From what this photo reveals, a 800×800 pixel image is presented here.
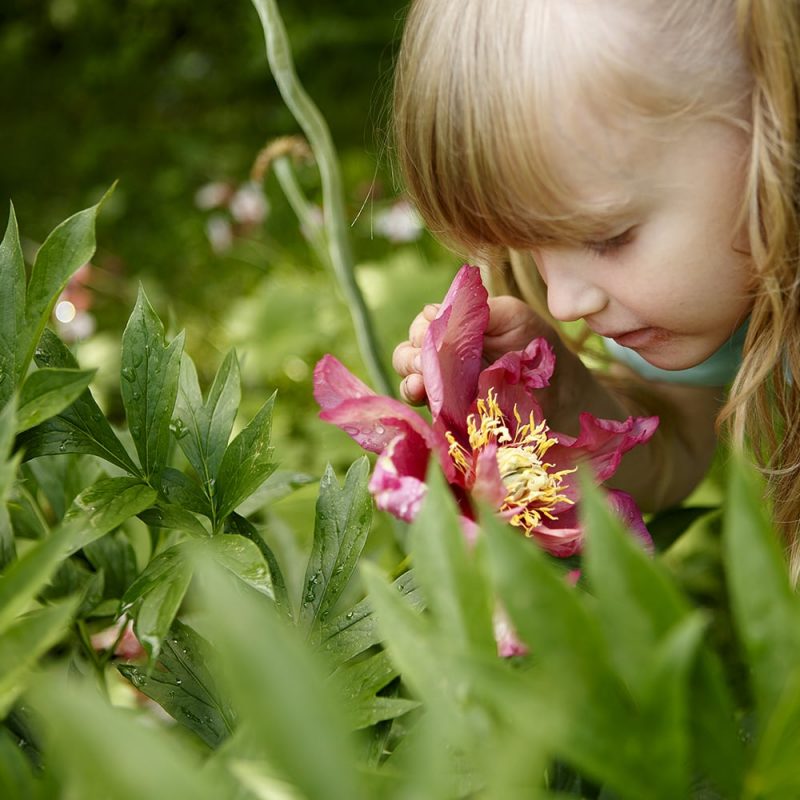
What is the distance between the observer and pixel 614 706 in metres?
0.38

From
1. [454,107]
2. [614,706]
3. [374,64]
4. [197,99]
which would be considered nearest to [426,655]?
[614,706]

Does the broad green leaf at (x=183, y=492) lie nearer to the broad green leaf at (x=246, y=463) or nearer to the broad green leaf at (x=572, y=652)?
the broad green leaf at (x=246, y=463)

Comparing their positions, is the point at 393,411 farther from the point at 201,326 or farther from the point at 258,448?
the point at 201,326

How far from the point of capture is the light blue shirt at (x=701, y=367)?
44.7 inches

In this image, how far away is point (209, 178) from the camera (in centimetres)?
296

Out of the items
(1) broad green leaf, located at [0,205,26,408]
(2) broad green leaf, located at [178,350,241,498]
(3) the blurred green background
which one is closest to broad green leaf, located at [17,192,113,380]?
(1) broad green leaf, located at [0,205,26,408]

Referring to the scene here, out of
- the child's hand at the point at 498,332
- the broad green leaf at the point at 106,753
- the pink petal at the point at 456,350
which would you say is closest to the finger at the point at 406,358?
the child's hand at the point at 498,332

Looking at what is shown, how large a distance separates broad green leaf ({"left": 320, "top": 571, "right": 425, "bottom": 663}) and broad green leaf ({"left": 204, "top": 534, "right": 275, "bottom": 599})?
0.06 m

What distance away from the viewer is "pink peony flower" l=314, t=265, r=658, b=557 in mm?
611

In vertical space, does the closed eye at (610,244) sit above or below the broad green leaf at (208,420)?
below

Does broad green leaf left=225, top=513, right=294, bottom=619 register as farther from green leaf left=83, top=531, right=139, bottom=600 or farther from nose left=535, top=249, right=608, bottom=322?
nose left=535, top=249, right=608, bottom=322

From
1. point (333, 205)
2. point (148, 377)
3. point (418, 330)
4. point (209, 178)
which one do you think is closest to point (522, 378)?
point (418, 330)

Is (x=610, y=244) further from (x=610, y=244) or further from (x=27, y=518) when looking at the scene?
(x=27, y=518)

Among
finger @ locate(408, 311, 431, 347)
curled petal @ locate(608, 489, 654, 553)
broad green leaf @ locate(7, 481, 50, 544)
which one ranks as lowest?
curled petal @ locate(608, 489, 654, 553)
